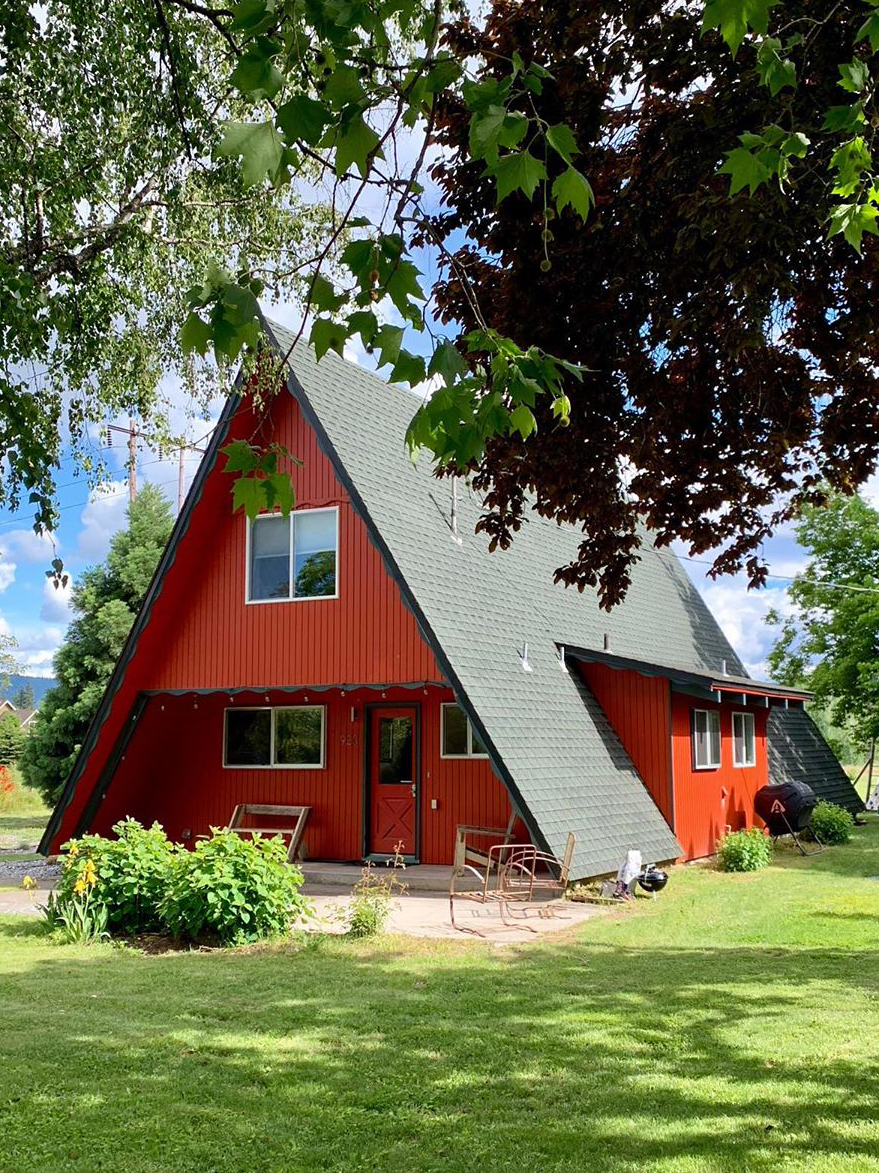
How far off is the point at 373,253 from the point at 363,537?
1234 centimetres

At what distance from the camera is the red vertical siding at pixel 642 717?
1656 centimetres

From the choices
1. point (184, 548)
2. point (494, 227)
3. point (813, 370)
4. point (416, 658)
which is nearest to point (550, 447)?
point (494, 227)

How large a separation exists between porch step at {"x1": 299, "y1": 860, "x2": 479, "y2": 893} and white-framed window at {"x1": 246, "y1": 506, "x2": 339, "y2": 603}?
4089 mm

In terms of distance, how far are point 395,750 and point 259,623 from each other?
2.98m

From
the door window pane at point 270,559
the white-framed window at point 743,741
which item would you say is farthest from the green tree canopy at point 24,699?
the door window pane at point 270,559

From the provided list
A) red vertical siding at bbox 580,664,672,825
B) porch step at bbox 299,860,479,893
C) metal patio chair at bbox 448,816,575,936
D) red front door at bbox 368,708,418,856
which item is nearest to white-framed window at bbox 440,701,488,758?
red front door at bbox 368,708,418,856

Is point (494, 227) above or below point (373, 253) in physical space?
above

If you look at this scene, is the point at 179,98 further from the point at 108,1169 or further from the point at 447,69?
the point at 108,1169

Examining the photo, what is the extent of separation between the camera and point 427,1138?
5035 mm

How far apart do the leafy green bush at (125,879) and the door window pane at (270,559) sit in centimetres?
593

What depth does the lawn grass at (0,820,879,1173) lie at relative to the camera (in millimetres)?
4906

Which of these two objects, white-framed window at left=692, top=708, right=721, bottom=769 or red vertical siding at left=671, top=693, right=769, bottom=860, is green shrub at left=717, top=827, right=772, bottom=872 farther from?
white-framed window at left=692, top=708, right=721, bottom=769

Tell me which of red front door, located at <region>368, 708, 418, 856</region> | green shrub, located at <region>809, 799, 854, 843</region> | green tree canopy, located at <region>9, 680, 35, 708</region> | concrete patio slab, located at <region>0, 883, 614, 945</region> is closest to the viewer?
concrete patio slab, located at <region>0, 883, 614, 945</region>

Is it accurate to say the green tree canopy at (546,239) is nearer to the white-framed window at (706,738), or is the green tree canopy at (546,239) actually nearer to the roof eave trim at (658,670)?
the roof eave trim at (658,670)
